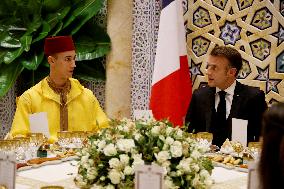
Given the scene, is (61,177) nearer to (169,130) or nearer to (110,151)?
(110,151)

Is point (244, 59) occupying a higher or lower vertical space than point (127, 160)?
higher

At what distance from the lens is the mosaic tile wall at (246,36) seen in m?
4.55

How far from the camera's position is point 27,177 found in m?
2.56

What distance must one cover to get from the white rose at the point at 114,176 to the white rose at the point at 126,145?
0.32 ft

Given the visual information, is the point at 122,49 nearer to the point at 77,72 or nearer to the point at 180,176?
the point at 77,72

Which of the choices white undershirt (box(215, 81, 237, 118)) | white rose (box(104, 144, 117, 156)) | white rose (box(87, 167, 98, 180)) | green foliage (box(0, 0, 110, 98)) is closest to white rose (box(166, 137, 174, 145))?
white rose (box(104, 144, 117, 156))

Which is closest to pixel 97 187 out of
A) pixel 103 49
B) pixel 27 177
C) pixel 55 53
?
pixel 27 177

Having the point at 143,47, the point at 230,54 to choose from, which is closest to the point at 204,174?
the point at 230,54

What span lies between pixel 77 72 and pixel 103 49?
42cm

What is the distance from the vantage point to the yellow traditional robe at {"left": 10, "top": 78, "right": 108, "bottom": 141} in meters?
3.81

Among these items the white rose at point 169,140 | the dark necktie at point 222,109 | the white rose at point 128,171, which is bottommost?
the white rose at point 128,171

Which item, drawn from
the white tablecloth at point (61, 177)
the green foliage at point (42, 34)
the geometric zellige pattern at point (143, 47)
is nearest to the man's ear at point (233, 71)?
the geometric zellige pattern at point (143, 47)

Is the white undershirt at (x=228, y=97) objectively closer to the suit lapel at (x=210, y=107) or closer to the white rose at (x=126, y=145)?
the suit lapel at (x=210, y=107)

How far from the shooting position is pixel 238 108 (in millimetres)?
4055
